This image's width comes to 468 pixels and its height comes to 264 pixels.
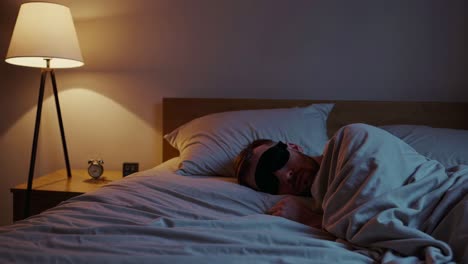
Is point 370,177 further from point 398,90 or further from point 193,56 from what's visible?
point 193,56

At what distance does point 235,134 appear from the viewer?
1.74 m

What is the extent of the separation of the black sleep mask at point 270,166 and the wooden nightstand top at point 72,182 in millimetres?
918

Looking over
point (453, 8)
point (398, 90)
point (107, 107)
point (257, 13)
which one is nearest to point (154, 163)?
point (107, 107)

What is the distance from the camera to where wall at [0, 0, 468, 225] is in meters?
2.07

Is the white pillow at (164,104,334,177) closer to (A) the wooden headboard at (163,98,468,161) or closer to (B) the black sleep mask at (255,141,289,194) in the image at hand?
(A) the wooden headboard at (163,98,468,161)

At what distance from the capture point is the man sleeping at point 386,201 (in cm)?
79

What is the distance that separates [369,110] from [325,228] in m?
1.21

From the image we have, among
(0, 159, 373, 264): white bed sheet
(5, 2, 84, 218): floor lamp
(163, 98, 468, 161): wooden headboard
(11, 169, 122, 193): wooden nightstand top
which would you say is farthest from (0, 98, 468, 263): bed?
(5, 2, 84, 218): floor lamp

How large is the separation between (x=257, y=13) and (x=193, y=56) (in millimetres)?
417

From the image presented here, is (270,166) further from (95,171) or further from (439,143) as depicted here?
(95,171)

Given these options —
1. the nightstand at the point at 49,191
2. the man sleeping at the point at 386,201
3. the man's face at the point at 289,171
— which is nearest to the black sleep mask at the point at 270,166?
the man's face at the point at 289,171

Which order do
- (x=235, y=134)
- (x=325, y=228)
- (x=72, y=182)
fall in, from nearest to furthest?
(x=325, y=228)
(x=235, y=134)
(x=72, y=182)

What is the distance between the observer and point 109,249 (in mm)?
827

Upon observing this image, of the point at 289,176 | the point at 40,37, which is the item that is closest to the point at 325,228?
the point at 289,176
